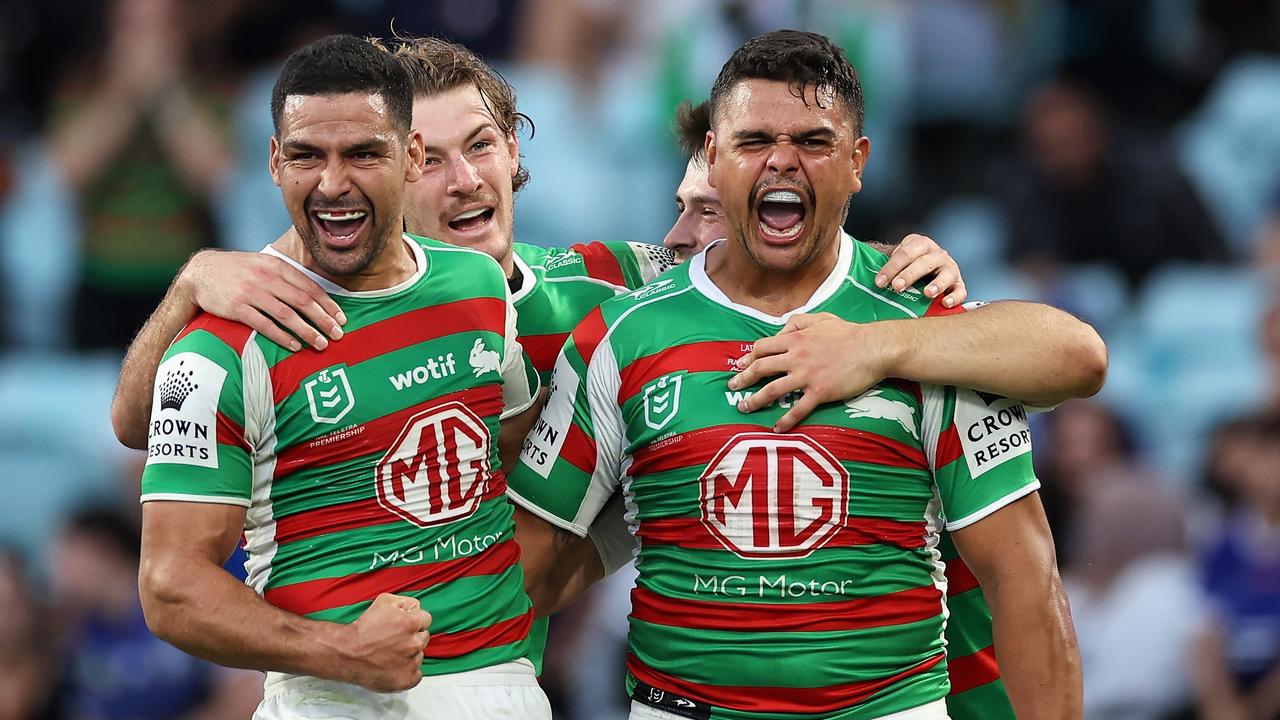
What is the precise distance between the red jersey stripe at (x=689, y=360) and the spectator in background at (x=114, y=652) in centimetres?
480

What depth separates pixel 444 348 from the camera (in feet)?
13.8

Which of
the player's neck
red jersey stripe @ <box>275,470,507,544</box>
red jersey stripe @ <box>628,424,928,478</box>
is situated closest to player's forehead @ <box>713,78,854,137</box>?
the player's neck

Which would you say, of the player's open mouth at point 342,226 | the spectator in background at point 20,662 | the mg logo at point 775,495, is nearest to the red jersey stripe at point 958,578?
the mg logo at point 775,495

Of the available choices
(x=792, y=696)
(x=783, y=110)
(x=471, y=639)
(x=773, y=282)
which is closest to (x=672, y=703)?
(x=792, y=696)

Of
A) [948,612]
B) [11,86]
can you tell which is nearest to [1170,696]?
[948,612]

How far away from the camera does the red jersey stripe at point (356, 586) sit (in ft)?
13.1

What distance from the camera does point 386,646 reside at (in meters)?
3.85

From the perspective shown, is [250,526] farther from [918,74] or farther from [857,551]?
[918,74]

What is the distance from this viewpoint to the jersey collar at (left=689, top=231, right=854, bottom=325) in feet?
14.1

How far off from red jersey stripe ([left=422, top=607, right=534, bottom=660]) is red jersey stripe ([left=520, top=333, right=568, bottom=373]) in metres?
0.87

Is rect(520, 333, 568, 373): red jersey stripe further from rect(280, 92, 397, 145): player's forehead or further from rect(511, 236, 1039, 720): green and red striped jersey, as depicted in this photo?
rect(280, 92, 397, 145): player's forehead

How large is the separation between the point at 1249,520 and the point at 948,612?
3.94 metres

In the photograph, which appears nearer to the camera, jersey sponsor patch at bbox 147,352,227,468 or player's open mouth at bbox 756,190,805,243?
jersey sponsor patch at bbox 147,352,227,468

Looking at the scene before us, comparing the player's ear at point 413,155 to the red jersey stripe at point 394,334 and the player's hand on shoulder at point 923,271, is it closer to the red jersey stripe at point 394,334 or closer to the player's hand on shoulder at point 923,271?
the red jersey stripe at point 394,334
